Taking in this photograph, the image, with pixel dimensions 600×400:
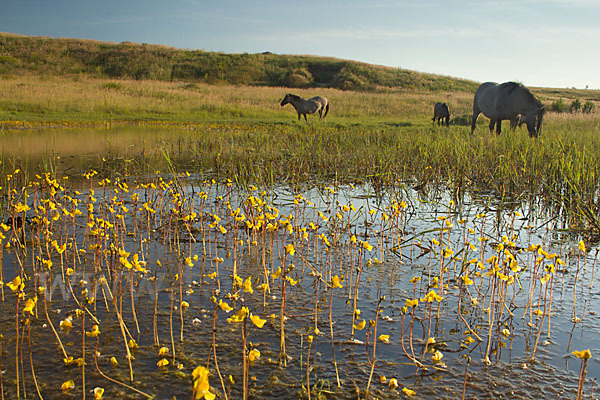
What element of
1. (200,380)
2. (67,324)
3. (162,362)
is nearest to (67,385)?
(162,362)

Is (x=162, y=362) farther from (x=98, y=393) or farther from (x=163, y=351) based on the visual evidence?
(x=98, y=393)

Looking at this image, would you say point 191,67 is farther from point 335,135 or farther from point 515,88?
point 515,88

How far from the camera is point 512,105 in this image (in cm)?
1346

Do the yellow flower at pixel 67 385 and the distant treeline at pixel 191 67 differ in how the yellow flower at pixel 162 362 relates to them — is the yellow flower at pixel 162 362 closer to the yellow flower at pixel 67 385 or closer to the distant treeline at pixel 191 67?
the yellow flower at pixel 67 385

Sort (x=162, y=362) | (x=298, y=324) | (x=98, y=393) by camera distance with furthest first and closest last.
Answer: (x=298, y=324), (x=162, y=362), (x=98, y=393)

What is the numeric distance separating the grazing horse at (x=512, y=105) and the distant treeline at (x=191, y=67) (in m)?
35.3

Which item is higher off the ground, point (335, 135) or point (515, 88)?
point (515, 88)

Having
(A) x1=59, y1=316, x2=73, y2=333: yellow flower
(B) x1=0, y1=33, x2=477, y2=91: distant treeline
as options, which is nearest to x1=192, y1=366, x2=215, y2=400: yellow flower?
(A) x1=59, y1=316, x2=73, y2=333: yellow flower

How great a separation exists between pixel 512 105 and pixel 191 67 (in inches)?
1802

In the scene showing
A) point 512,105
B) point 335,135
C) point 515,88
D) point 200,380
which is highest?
point 515,88

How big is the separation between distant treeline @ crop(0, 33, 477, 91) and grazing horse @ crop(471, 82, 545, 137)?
116ft

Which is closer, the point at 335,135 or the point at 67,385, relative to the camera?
the point at 67,385

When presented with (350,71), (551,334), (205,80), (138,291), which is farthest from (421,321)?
(350,71)

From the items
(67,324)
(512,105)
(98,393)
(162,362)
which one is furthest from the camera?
(512,105)
